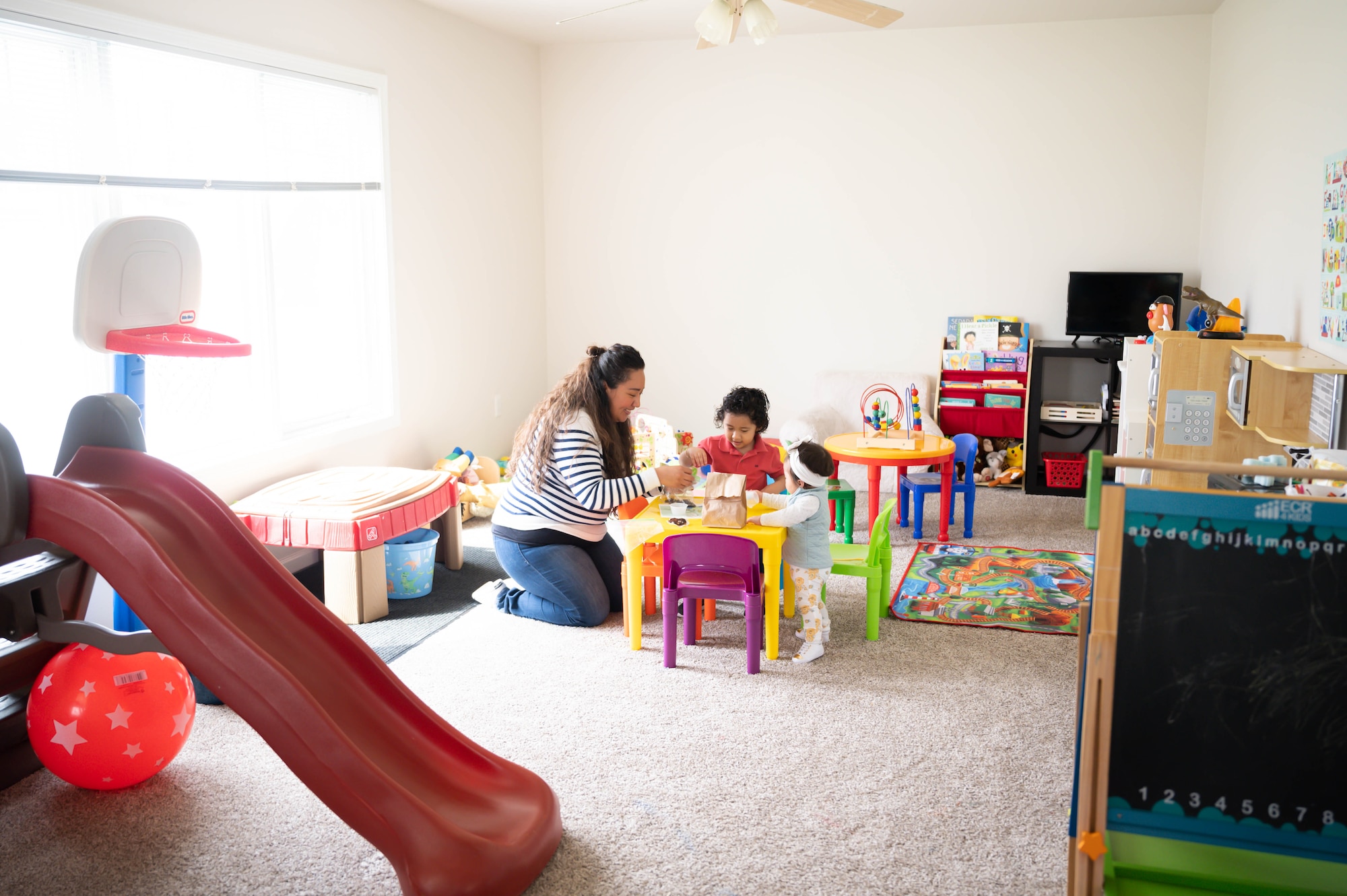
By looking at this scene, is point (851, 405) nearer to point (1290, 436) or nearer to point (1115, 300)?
point (1115, 300)

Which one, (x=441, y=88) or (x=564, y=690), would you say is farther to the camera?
(x=441, y=88)

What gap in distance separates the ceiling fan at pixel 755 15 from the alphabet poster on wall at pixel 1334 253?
155 cm

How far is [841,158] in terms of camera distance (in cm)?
616

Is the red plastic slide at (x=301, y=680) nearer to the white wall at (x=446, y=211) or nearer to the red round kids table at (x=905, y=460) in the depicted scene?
the white wall at (x=446, y=211)

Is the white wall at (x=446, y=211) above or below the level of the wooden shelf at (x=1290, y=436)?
above

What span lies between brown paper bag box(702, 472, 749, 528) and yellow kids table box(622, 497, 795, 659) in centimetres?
2

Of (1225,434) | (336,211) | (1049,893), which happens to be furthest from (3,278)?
(1225,434)

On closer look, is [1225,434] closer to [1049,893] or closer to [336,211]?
[1049,893]

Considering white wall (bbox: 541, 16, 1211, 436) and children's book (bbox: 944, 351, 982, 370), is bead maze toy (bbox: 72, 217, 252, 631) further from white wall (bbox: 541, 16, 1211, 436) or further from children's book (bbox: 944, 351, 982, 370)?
children's book (bbox: 944, 351, 982, 370)

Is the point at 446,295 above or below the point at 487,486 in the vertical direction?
above

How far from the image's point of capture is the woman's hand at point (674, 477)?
353 centimetres

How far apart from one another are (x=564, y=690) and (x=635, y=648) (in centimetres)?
40

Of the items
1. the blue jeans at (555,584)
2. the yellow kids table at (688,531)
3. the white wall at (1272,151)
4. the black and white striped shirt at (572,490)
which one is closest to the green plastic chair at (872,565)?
the yellow kids table at (688,531)

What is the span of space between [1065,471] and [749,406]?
2.81 metres
